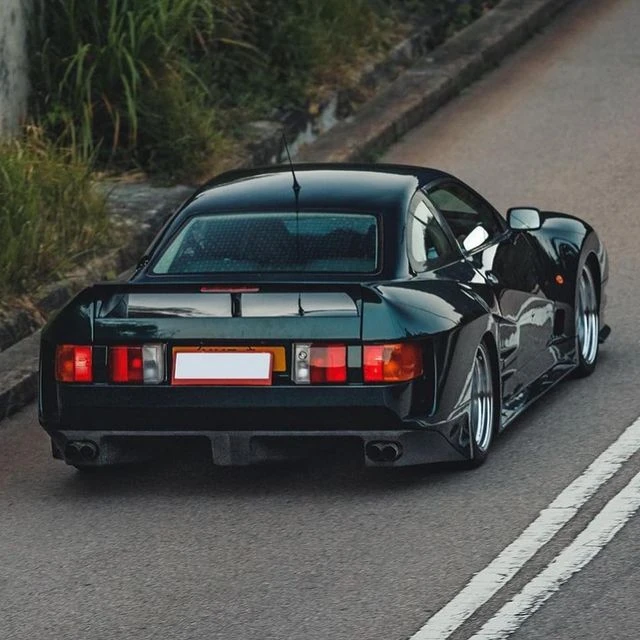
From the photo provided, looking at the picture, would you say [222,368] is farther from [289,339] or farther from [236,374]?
[289,339]

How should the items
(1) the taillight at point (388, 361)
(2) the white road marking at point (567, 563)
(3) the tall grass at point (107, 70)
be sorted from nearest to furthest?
(2) the white road marking at point (567, 563)
(1) the taillight at point (388, 361)
(3) the tall grass at point (107, 70)

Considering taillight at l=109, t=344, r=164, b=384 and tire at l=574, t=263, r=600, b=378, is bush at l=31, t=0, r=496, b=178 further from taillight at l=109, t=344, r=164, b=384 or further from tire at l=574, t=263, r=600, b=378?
taillight at l=109, t=344, r=164, b=384

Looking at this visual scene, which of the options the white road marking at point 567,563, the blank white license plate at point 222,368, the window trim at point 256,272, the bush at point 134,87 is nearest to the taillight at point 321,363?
the blank white license plate at point 222,368

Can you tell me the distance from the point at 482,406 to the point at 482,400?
0.03 metres

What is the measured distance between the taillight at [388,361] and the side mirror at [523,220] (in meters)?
1.75

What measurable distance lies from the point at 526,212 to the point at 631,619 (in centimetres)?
345

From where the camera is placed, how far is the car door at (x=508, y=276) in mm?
8953

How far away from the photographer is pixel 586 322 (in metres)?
10.2

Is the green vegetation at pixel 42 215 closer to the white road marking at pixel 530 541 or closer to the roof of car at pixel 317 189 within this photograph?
the roof of car at pixel 317 189

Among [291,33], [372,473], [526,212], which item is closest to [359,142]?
[291,33]

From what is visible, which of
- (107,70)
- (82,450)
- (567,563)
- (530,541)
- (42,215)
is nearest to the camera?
(567,563)

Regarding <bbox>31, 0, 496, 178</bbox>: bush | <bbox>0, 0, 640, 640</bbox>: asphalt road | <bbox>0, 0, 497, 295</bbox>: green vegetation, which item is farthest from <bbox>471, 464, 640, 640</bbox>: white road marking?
<bbox>31, 0, 496, 178</bbox>: bush

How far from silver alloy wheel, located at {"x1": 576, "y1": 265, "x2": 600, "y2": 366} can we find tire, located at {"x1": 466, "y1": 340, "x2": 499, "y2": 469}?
4.77 ft

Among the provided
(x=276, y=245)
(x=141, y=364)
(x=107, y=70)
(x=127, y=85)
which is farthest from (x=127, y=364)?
(x=107, y=70)
